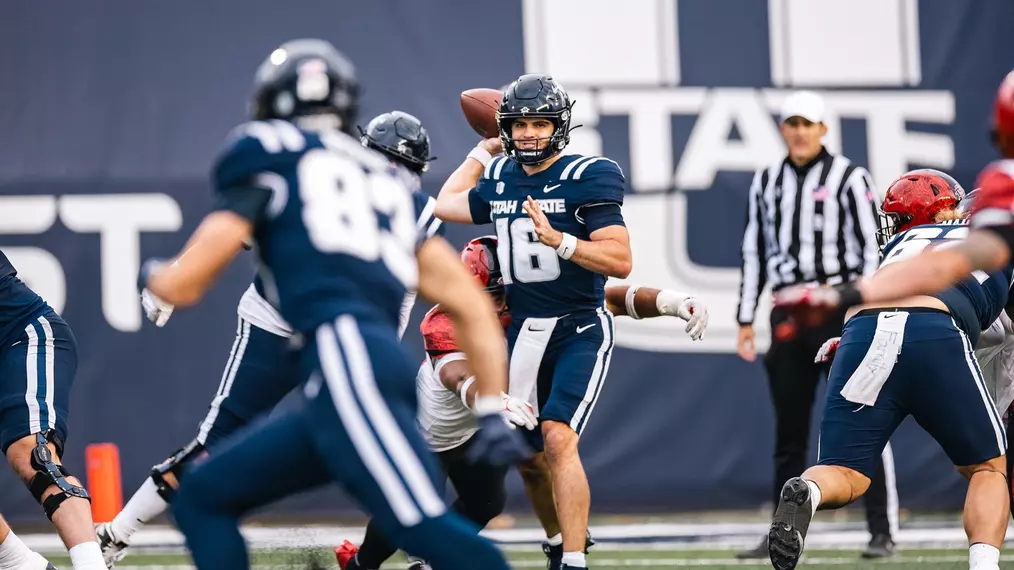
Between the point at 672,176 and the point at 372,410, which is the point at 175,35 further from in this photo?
the point at 372,410

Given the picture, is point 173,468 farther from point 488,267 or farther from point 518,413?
point 488,267

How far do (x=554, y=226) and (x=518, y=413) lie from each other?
789mm

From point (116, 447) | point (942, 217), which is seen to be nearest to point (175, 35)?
point (116, 447)

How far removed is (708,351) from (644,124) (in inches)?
55.5

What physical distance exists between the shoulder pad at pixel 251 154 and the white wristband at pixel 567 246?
201 centimetres

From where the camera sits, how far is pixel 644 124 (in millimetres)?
8594

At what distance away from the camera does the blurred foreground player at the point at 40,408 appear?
4.67m

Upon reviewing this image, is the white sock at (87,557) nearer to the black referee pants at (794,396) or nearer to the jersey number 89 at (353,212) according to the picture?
the jersey number 89 at (353,212)

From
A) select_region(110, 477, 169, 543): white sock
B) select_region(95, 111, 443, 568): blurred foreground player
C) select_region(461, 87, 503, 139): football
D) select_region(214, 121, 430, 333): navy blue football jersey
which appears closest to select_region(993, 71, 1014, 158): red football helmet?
select_region(214, 121, 430, 333): navy blue football jersey

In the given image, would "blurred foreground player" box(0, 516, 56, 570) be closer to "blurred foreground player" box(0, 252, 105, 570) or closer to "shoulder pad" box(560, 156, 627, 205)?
"blurred foreground player" box(0, 252, 105, 570)

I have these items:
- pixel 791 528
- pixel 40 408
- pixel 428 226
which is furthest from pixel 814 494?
pixel 40 408

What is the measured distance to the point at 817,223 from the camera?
6754 mm

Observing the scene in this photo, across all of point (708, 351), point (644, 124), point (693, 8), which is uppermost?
point (693, 8)

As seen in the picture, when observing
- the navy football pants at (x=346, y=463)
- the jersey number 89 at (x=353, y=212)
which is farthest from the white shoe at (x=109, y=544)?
the jersey number 89 at (x=353, y=212)
